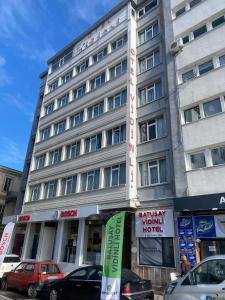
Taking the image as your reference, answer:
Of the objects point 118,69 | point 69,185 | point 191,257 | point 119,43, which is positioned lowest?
point 191,257

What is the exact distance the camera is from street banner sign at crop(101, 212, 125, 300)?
7.06 meters

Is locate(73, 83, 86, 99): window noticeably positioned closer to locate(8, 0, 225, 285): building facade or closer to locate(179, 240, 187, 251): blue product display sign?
locate(8, 0, 225, 285): building facade

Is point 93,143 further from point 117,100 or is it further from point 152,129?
point 152,129

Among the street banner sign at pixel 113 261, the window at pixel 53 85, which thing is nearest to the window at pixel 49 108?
the window at pixel 53 85

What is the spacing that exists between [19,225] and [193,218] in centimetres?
1813

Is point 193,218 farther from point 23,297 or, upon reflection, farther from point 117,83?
point 117,83

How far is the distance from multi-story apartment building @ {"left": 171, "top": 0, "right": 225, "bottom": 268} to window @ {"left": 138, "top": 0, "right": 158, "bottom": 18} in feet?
12.2

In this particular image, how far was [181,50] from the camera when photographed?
60.7 ft

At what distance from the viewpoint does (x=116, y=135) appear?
20359 mm

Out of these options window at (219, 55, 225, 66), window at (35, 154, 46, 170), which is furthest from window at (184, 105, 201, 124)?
window at (35, 154, 46, 170)

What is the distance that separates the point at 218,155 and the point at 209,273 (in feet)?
28.9

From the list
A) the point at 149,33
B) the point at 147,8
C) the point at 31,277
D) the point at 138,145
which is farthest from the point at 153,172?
the point at 147,8

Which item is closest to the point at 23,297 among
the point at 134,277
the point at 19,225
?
the point at 134,277

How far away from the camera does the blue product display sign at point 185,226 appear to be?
47.2 ft
